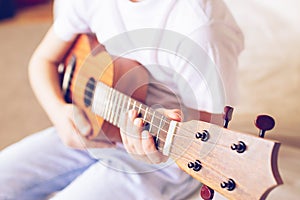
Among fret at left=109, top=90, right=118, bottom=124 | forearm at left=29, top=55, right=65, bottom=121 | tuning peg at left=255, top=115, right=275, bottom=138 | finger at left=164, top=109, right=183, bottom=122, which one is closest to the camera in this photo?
tuning peg at left=255, top=115, right=275, bottom=138

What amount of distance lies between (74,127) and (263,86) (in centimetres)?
42

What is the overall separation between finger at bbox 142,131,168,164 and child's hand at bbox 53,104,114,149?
0.15 meters

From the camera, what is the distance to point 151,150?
77 cm

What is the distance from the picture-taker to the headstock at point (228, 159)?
580 millimetres

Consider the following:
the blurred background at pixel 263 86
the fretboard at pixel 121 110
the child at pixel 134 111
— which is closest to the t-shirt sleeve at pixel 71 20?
the child at pixel 134 111

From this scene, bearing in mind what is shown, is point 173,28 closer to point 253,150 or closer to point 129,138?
point 129,138

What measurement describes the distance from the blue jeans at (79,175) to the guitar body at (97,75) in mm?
47

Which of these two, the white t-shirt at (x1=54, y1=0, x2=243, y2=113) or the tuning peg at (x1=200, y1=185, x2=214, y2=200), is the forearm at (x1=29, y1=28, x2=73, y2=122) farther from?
the tuning peg at (x1=200, y1=185, x2=214, y2=200)

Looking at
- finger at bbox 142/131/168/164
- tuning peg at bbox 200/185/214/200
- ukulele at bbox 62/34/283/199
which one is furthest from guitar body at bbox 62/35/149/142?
tuning peg at bbox 200/185/214/200

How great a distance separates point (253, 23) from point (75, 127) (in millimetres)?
566

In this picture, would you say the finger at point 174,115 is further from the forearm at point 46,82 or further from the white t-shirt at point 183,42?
the forearm at point 46,82

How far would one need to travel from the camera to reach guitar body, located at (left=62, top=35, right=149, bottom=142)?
34.4 inches

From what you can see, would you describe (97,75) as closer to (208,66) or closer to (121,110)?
(121,110)

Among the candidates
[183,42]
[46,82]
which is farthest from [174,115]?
[46,82]
